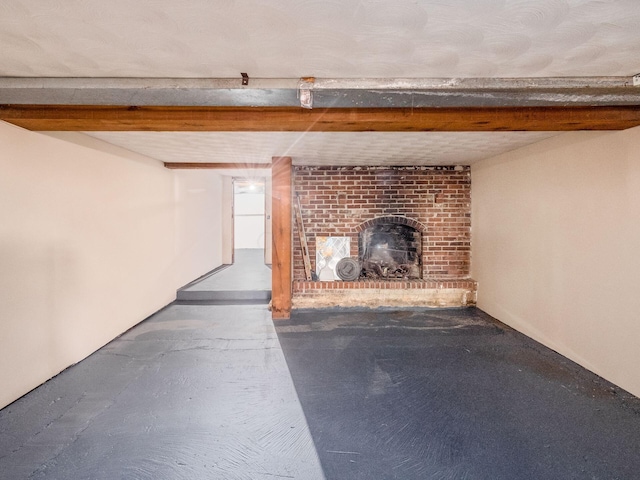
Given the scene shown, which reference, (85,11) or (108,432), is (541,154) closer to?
(85,11)

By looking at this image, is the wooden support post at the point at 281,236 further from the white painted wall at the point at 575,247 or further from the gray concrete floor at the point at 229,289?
the white painted wall at the point at 575,247

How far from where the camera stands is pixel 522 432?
73.7 inches

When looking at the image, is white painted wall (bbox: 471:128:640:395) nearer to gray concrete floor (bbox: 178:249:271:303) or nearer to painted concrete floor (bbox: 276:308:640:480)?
painted concrete floor (bbox: 276:308:640:480)

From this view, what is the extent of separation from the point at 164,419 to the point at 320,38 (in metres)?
2.31

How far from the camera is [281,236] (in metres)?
3.95

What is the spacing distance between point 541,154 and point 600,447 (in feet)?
8.17

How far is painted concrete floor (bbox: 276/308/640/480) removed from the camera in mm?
1630

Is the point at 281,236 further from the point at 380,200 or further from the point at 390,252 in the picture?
the point at 390,252

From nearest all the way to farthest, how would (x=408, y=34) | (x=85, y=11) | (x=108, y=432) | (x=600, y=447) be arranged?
(x=85, y=11) → (x=408, y=34) → (x=600, y=447) → (x=108, y=432)

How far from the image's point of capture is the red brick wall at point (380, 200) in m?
4.52

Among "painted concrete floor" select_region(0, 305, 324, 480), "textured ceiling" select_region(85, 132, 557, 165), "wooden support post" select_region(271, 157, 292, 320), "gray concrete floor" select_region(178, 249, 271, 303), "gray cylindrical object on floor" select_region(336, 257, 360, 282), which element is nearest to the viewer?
"painted concrete floor" select_region(0, 305, 324, 480)

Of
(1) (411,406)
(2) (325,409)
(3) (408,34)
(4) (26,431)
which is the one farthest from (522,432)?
(4) (26,431)

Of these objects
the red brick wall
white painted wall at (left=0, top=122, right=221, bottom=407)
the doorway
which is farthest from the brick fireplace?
the doorway

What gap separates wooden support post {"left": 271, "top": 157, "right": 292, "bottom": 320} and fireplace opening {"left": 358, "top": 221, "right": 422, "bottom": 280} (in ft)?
4.20
